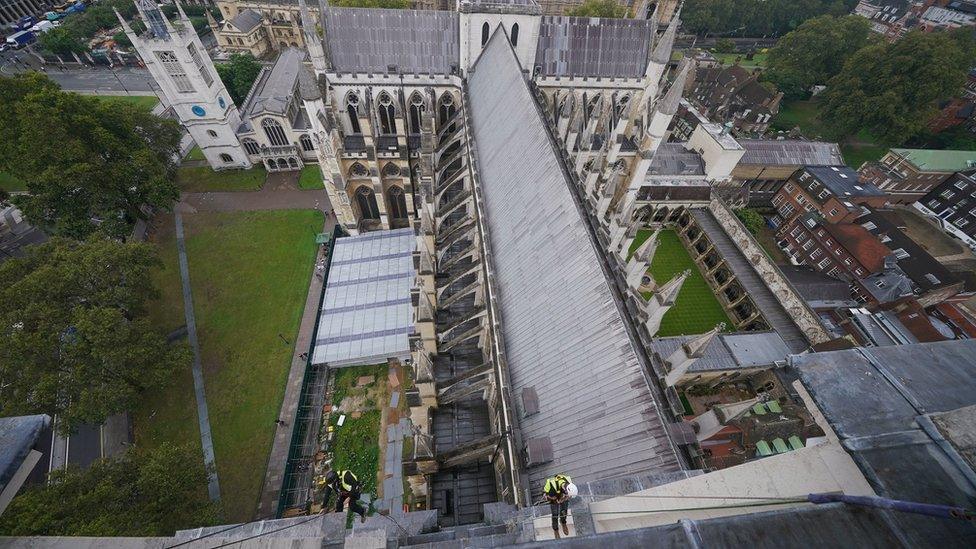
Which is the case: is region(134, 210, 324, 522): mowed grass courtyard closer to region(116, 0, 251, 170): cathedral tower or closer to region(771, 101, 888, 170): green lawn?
region(116, 0, 251, 170): cathedral tower

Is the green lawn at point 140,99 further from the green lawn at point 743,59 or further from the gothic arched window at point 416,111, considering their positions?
the green lawn at point 743,59

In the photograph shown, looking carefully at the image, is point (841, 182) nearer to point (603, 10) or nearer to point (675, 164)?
point (675, 164)

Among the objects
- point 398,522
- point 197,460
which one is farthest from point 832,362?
point 197,460

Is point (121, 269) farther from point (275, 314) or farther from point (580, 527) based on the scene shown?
point (580, 527)

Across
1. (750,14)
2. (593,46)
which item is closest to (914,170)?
(593,46)

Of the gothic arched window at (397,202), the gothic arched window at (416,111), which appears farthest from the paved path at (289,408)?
the gothic arched window at (416,111)

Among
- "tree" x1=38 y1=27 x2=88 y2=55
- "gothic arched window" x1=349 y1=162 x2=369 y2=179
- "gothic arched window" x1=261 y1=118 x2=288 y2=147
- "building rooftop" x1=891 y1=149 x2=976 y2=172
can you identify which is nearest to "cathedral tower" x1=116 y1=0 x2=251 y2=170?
"gothic arched window" x1=261 y1=118 x2=288 y2=147
